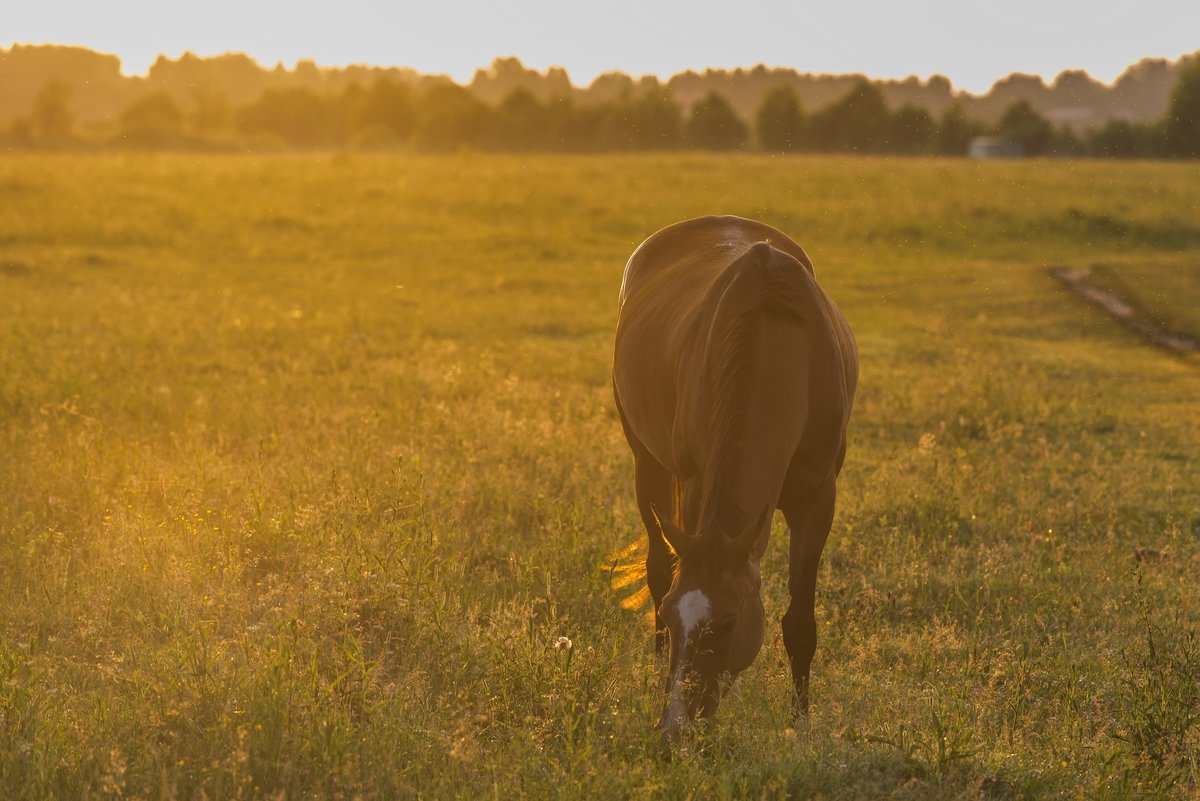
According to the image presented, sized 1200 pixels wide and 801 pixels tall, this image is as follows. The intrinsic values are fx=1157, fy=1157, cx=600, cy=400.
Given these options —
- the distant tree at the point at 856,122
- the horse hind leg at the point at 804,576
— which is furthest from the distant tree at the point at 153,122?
the horse hind leg at the point at 804,576

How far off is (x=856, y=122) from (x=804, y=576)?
7357 cm

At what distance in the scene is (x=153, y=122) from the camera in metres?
81.3

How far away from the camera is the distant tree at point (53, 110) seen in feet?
243

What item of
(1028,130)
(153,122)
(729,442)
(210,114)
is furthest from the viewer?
(210,114)

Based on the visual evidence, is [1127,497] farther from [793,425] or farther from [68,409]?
[68,409]

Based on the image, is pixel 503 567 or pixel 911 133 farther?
pixel 911 133

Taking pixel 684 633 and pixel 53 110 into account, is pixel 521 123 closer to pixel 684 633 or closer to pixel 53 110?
pixel 53 110

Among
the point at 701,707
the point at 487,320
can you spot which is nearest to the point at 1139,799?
the point at 701,707

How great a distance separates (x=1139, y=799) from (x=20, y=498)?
612 cm

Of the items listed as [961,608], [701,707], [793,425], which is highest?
[793,425]

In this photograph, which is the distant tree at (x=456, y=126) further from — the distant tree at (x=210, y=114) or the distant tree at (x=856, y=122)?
the distant tree at (x=856, y=122)

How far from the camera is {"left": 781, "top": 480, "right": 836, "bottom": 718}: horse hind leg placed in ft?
15.6

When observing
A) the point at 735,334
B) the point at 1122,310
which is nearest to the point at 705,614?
the point at 735,334

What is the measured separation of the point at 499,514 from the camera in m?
7.19
